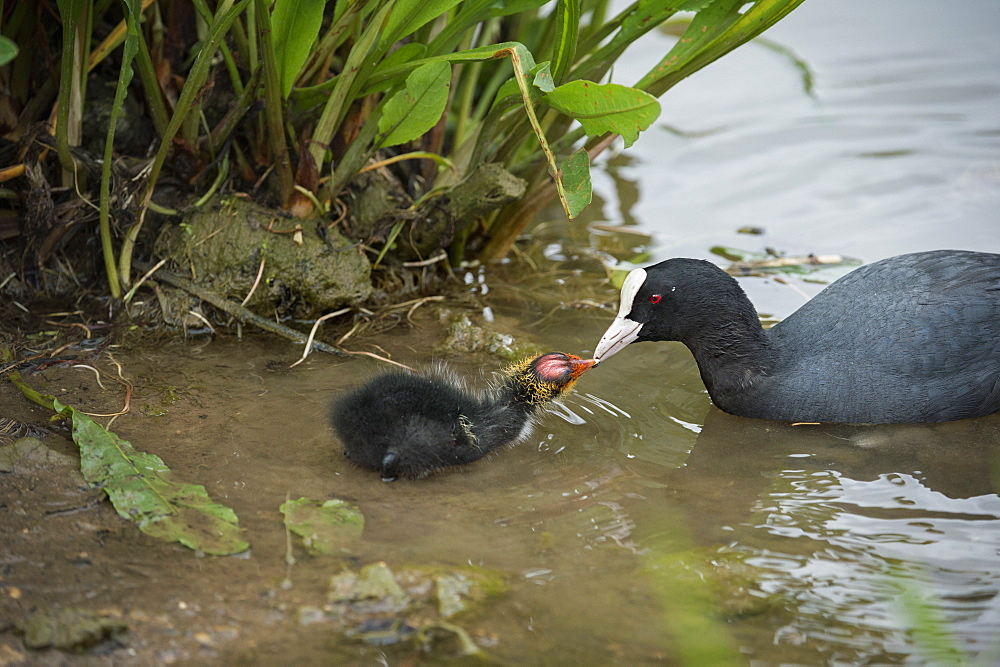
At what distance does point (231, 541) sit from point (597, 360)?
154cm

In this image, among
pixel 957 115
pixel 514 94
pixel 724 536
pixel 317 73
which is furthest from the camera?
pixel 957 115

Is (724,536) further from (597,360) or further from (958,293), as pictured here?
(958,293)


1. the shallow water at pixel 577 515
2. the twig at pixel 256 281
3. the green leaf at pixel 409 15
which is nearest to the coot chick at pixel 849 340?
the shallow water at pixel 577 515

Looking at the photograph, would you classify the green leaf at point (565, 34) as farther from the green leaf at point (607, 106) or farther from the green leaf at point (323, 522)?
the green leaf at point (323, 522)

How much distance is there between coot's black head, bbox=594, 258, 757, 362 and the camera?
12.2 feet

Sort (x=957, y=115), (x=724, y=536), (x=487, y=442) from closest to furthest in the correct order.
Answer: (x=724, y=536) < (x=487, y=442) < (x=957, y=115)

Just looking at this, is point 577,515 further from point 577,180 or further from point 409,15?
point 409,15

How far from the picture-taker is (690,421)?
3695mm

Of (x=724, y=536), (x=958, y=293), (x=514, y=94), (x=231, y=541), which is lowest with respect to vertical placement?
(x=231, y=541)

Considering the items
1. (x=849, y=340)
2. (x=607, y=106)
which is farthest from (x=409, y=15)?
(x=849, y=340)

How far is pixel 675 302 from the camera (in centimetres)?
373

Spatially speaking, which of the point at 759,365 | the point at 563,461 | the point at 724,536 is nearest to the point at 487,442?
the point at 563,461

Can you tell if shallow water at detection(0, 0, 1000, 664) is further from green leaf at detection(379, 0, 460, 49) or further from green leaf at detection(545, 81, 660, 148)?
green leaf at detection(379, 0, 460, 49)

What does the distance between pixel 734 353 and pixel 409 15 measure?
1.70 m
